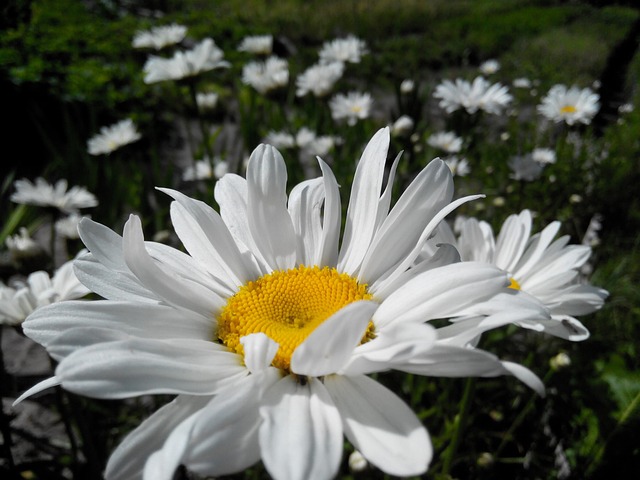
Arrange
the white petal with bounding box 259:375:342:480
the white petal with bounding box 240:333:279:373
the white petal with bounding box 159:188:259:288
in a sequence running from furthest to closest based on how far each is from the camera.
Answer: the white petal with bounding box 159:188:259:288
the white petal with bounding box 240:333:279:373
the white petal with bounding box 259:375:342:480

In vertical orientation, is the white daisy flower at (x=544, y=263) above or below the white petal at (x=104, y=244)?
below

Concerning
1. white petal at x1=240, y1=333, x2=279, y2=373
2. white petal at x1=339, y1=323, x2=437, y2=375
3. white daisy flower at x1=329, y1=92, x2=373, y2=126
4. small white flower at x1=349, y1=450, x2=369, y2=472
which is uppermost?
white petal at x1=339, y1=323, x2=437, y2=375

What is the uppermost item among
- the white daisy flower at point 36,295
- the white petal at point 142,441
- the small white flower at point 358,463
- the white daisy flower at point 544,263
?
the white petal at point 142,441

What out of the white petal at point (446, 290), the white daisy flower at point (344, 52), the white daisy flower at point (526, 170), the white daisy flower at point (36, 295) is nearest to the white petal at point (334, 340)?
the white petal at point (446, 290)

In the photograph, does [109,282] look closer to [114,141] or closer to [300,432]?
[300,432]

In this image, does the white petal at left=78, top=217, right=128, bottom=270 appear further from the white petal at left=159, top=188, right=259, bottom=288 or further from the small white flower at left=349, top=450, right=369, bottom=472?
the small white flower at left=349, top=450, right=369, bottom=472

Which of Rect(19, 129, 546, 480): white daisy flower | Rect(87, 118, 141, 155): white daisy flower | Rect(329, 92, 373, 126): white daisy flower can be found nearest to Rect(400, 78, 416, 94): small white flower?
Rect(329, 92, 373, 126): white daisy flower

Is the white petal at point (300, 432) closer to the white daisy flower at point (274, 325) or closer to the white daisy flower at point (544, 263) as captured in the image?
the white daisy flower at point (274, 325)

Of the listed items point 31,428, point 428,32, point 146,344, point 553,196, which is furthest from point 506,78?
point 146,344
